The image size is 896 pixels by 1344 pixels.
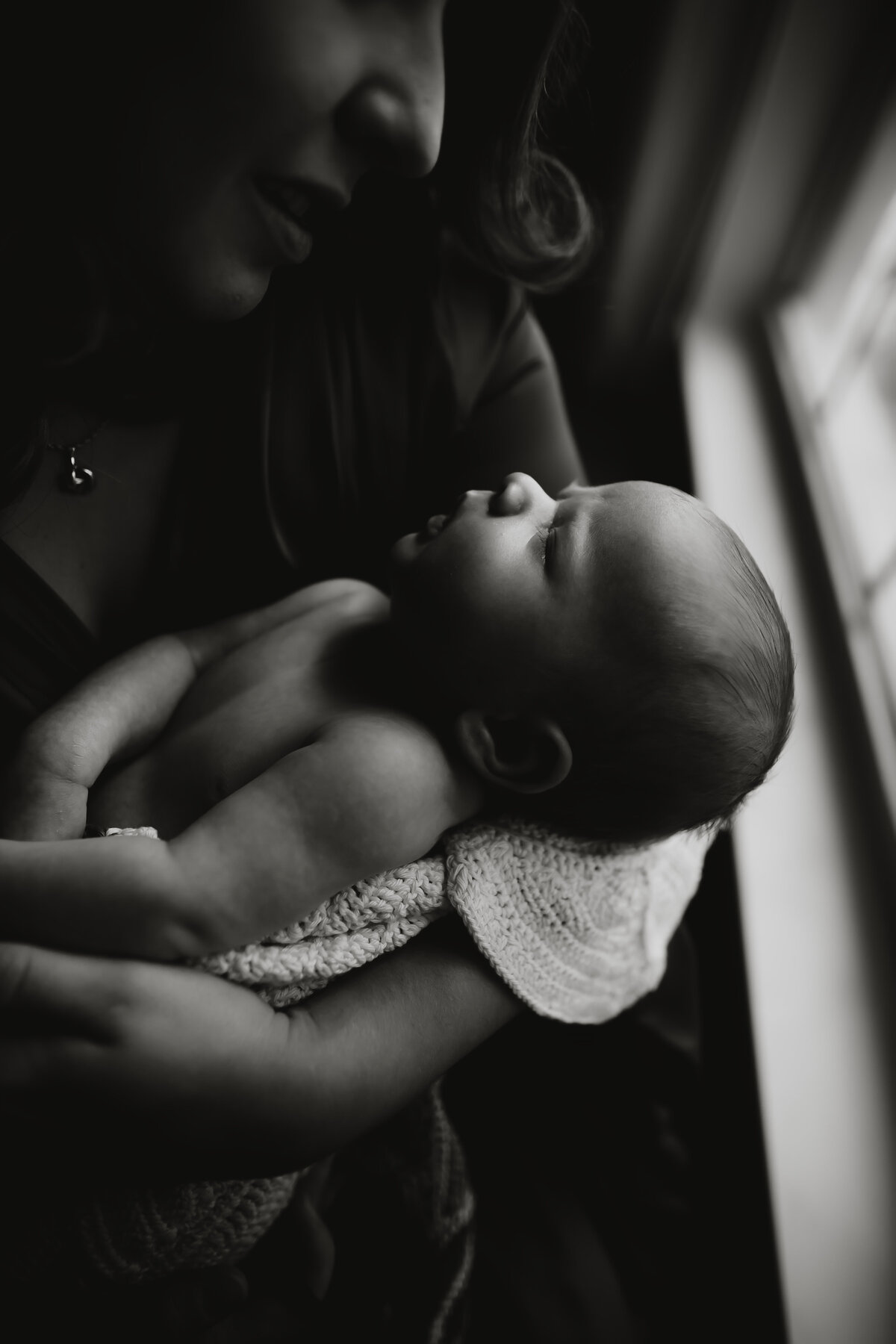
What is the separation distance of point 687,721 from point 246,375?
0.54m

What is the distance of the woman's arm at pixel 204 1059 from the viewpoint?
61cm

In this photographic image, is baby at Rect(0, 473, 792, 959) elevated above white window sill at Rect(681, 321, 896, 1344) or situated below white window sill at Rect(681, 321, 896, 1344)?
above

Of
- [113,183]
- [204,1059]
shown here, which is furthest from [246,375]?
[204,1059]

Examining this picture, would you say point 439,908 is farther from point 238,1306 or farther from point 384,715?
point 238,1306

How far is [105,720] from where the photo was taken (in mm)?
779

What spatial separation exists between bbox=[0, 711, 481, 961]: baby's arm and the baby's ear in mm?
43

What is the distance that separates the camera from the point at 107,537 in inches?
34.5

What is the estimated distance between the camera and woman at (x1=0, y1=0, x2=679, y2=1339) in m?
0.62

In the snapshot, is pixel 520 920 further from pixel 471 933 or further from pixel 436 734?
pixel 436 734

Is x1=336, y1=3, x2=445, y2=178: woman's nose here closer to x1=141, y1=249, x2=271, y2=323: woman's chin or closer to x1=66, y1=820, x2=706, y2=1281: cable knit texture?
x1=141, y1=249, x2=271, y2=323: woman's chin

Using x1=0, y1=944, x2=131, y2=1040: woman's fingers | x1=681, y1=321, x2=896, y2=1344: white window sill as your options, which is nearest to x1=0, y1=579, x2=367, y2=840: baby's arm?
x1=0, y1=944, x2=131, y2=1040: woman's fingers

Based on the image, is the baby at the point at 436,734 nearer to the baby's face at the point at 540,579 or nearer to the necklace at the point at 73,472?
the baby's face at the point at 540,579

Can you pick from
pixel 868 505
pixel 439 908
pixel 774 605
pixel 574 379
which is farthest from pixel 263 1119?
pixel 574 379

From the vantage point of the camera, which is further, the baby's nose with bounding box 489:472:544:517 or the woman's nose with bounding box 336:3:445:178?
the baby's nose with bounding box 489:472:544:517
